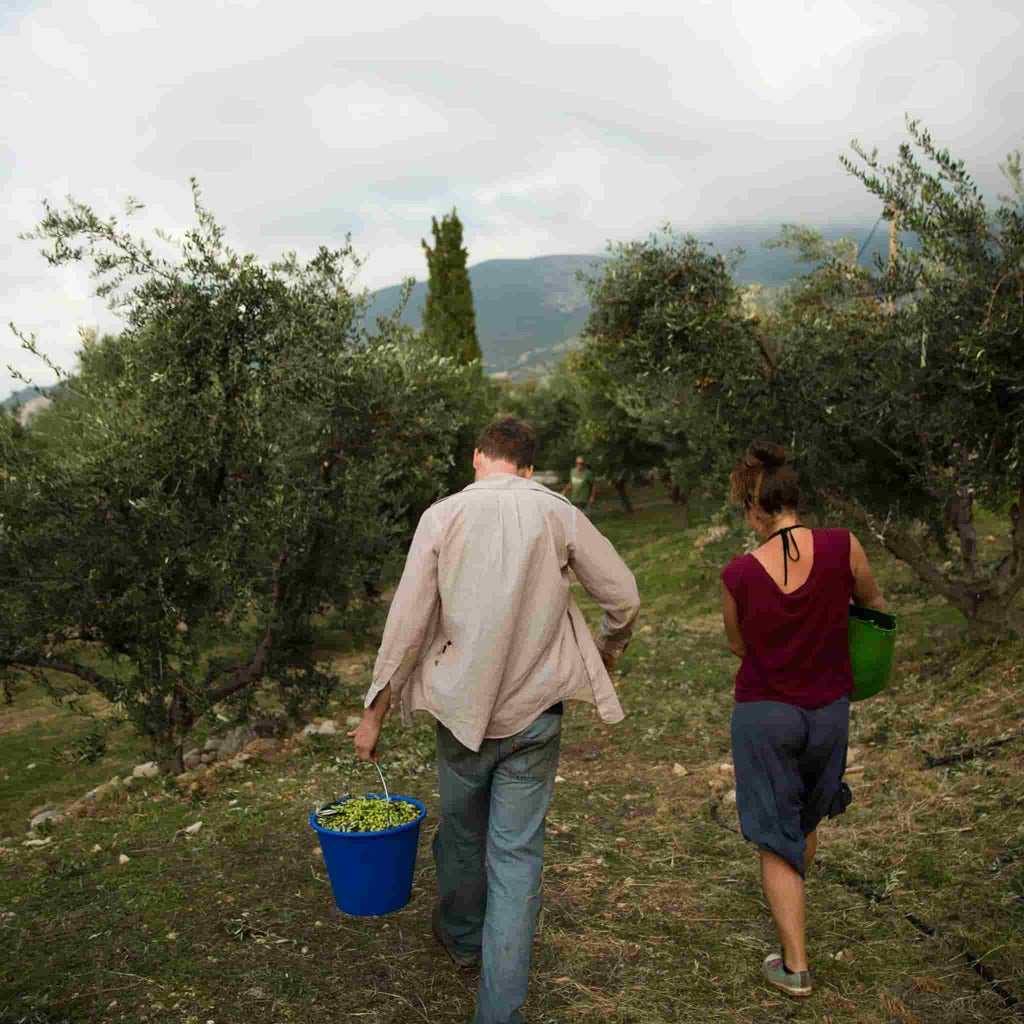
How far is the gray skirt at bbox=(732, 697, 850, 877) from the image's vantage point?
424 centimetres

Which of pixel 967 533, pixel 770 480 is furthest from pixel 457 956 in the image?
pixel 967 533

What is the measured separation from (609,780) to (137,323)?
5.43 m

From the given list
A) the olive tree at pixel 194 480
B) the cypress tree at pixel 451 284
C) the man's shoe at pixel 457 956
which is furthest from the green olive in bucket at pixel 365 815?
the cypress tree at pixel 451 284

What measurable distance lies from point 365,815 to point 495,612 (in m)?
1.52

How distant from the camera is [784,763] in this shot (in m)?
4.28

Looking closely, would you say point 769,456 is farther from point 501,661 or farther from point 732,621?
point 501,661

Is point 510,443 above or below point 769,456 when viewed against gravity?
above

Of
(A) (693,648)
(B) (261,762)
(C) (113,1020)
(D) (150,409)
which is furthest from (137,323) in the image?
(A) (693,648)

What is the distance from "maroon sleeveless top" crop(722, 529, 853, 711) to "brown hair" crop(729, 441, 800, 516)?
179 mm

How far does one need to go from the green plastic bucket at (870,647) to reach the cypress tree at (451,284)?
1482 inches

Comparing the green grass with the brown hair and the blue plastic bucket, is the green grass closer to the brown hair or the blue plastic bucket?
the blue plastic bucket

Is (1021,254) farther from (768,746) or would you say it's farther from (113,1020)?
(113,1020)

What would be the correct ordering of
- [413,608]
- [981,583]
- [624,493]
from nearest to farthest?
[413,608]
[981,583]
[624,493]

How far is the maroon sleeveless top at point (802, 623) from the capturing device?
423 cm
